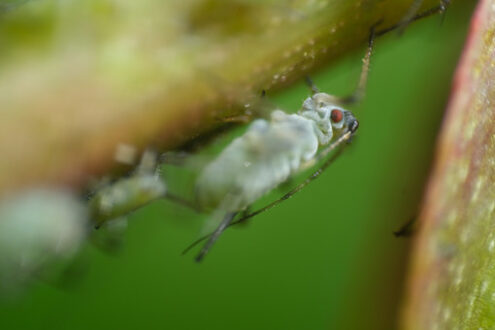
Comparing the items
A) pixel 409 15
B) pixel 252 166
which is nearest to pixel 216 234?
pixel 252 166

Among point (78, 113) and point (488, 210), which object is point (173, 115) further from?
point (488, 210)

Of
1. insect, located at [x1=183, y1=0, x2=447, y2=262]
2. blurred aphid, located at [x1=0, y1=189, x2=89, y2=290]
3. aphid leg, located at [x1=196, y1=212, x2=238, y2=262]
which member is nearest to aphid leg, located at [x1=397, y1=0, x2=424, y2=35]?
insect, located at [x1=183, y1=0, x2=447, y2=262]

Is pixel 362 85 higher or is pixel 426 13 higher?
pixel 362 85

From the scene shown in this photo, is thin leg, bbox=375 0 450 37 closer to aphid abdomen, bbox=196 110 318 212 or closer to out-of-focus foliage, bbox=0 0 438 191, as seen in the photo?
out-of-focus foliage, bbox=0 0 438 191

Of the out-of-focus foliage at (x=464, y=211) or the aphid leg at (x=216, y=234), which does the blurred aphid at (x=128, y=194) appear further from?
the out-of-focus foliage at (x=464, y=211)

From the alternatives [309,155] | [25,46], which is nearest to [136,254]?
[309,155]

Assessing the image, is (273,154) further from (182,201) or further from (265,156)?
(182,201)

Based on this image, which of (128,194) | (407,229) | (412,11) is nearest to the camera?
(412,11)
